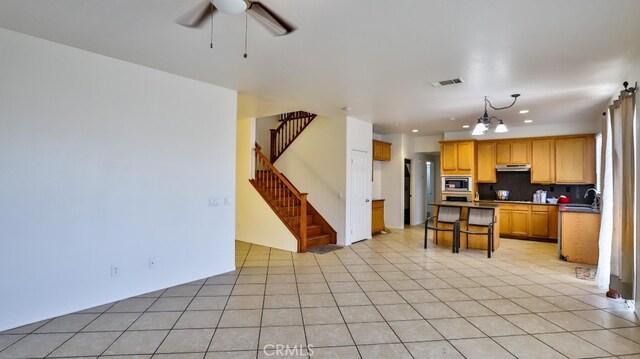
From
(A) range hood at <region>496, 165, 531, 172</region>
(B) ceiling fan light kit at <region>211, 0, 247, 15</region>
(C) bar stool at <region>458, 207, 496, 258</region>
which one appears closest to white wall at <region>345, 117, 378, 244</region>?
(C) bar stool at <region>458, 207, 496, 258</region>

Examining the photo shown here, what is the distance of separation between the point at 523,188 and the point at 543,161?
833mm

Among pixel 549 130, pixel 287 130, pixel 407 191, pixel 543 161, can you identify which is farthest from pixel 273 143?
pixel 549 130

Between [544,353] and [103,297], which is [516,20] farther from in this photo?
[103,297]

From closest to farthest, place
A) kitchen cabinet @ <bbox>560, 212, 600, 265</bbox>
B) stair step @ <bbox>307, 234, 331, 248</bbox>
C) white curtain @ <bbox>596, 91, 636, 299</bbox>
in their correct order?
white curtain @ <bbox>596, 91, 636, 299</bbox> → kitchen cabinet @ <bbox>560, 212, 600, 265</bbox> → stair step @ <bbox>307, 234, 331, 248</bbox>

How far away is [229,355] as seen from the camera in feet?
8.19

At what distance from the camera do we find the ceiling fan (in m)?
2.03

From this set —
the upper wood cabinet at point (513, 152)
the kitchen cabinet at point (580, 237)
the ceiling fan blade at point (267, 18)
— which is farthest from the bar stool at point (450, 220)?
the ceiling fan blade at point (267, 18)

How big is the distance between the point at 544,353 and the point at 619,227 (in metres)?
2.02

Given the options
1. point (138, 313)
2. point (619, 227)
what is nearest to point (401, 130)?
point (619, 227)

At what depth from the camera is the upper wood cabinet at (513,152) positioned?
7680mm

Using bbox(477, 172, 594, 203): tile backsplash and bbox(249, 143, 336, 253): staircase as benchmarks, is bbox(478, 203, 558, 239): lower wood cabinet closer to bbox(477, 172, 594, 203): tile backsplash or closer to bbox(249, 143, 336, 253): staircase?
bbox(477, 172, 594, 203): tile backsplash

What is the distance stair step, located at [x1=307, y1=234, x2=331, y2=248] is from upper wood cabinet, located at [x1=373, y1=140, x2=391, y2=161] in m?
2.74

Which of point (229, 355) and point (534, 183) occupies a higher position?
point (534, 183)

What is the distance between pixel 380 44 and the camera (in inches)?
122
